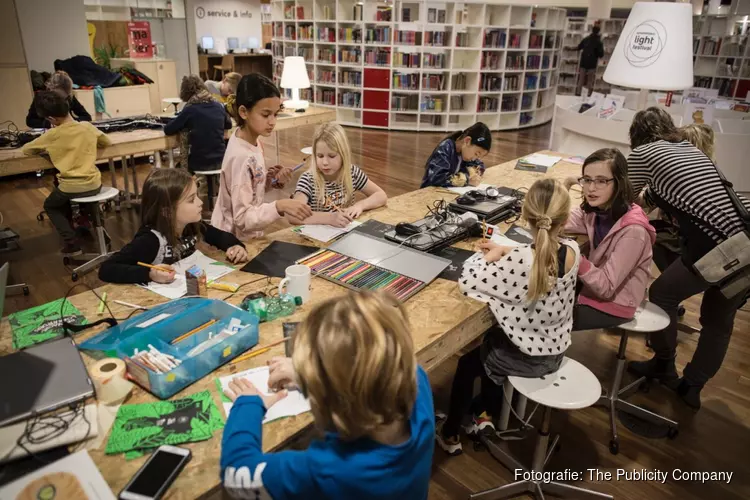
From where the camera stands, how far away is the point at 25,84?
6074 mm

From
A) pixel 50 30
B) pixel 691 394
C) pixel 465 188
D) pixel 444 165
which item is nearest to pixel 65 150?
pixel 444 165

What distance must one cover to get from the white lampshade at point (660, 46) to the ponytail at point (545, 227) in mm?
1780

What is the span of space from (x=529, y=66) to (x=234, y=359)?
9409 mm

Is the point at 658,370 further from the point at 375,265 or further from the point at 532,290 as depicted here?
the point at 375,265

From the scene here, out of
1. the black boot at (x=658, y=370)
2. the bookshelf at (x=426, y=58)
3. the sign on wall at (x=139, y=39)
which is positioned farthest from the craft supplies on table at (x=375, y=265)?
the bookshelf at (x=426, y=58)


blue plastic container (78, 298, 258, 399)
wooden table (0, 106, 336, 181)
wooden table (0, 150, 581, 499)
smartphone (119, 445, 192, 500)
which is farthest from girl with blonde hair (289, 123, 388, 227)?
wooden table (0, 106, 336, 181)

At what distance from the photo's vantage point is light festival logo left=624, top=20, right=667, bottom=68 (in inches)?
119

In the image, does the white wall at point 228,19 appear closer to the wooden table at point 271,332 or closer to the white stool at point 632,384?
the wooden table at point 271,332

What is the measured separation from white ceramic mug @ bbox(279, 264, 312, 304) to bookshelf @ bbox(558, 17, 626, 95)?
11.7m

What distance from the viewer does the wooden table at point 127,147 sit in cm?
353

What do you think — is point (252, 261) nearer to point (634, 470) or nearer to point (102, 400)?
point (102, 400)

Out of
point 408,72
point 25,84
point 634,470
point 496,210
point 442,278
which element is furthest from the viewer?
point 408,72

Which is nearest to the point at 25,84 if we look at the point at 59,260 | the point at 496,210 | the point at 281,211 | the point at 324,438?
the point at 59,260

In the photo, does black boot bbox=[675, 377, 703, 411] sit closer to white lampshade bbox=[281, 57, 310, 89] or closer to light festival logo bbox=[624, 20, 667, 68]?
light festival logo bbox=[624, 20, 667, 68]
